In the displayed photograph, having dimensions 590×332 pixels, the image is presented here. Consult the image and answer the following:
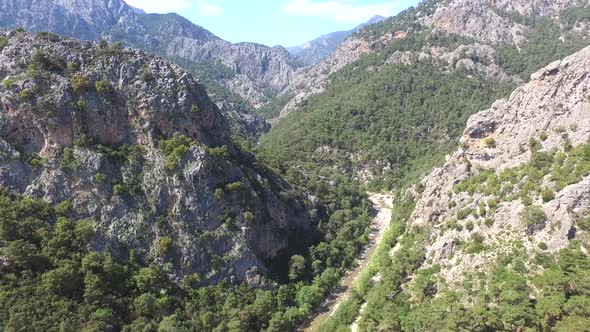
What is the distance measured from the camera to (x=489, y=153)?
89.6 m

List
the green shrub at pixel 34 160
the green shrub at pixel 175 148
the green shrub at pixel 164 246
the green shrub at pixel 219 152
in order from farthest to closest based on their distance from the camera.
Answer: the green shrub at pixel 219 152
the green shrub at pixel 175 148
the green shrub at pixel 34 160
the green shrub at pixel 164 246

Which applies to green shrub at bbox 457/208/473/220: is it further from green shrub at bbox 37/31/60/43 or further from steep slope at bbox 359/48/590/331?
green shrub at bbox 37/31/60/43

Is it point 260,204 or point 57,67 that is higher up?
point 57,67

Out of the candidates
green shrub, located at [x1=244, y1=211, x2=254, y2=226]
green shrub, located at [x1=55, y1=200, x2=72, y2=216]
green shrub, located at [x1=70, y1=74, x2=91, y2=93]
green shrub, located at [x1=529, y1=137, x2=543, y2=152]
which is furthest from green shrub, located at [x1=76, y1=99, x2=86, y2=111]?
green shrub, located at [x1=529, y1=137, x2=543, y2=152]

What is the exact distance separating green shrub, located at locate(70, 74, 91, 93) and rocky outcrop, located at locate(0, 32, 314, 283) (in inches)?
8.4

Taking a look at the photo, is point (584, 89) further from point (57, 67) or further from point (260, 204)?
point (57, 67)

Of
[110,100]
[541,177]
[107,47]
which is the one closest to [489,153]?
[541,177]

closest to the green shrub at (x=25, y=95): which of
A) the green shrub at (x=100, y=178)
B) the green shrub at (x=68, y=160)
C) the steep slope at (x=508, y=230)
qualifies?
the green shrub at (x=68, y=160)

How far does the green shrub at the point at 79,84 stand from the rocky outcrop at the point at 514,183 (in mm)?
78081

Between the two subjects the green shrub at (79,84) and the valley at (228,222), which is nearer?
the valley at (228,222)

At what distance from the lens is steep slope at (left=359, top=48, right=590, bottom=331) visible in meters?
57.8

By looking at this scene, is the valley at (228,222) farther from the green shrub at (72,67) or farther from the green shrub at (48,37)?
the green shrub at (48,37)

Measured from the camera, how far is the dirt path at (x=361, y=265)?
266ft

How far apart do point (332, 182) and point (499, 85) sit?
348ft
